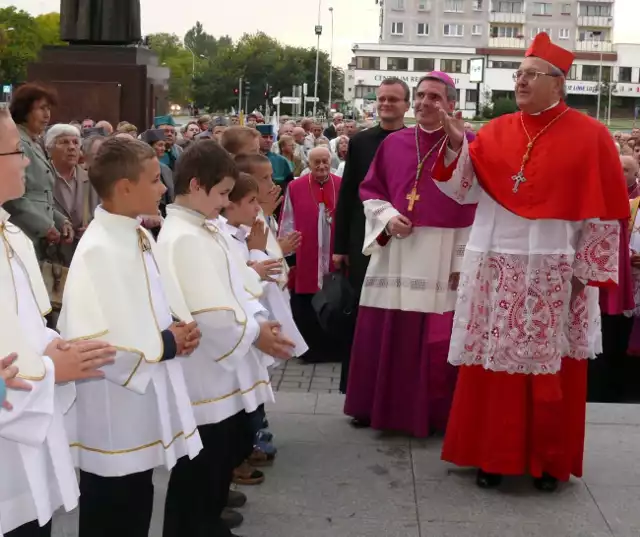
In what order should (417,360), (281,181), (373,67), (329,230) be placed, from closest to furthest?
(417,360)
(329,230)
(281,181)
(373,67)

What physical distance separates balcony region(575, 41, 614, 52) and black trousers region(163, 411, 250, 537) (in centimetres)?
10495

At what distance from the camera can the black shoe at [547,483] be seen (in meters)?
4.90

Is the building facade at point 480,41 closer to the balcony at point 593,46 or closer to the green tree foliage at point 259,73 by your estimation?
the balcony at point 593,46

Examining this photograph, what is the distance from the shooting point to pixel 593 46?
340 ft

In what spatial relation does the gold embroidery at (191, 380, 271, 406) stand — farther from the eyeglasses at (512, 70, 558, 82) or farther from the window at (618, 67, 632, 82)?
the window at (618, 67, 632, 82)

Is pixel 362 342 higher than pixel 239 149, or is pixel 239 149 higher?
pixel 239 149

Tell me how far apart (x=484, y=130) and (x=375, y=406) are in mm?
1787

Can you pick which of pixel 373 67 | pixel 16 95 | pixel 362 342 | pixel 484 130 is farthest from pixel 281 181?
pixel 373 67

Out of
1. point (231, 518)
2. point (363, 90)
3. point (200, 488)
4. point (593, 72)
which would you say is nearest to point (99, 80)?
point (231, 518)

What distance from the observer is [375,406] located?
5824 mm

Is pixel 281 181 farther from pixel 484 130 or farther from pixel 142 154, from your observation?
pixel 142 154

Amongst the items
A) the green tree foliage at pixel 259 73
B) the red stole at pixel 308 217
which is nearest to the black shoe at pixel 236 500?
the red stole at pixel 308 217

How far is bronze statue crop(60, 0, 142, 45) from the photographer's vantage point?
12.5 m

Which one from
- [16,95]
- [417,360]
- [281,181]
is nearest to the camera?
[417,360]
